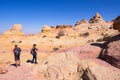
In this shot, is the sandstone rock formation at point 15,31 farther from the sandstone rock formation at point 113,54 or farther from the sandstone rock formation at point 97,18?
the sandstone rock formation at point 113,54

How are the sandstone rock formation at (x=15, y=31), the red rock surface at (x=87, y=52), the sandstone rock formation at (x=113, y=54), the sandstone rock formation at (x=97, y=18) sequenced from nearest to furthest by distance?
the sandstone rock formation at (x=113, y=54) → the red rock surface at (x=87, y=52) → the sandstone rock formation at (x=15, y=31) → the sandstone rock formation at (x=97, y=18)

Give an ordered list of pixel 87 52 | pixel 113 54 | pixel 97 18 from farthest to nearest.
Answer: pixel 97 18
pixel 87 52
pixel 113 54

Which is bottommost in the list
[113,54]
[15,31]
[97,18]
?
[113,54]

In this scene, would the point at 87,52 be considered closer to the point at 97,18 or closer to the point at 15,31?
the point at 15,31

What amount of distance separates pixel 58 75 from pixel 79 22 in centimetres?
5174

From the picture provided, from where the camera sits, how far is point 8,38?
41750 millimetres

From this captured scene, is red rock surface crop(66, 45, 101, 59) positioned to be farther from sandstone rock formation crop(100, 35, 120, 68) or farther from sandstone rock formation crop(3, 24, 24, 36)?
sandstone rock formation crop(3, 24, 24, 36)

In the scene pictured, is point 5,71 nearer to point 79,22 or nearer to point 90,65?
point 90,65

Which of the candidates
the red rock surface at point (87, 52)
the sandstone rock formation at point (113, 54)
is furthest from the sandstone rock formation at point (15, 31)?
the sandstone rock formation at point (113, 54)

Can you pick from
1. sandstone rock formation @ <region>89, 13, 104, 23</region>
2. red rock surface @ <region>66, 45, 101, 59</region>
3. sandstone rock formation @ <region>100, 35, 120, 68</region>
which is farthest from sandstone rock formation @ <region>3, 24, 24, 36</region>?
sandstone rock formation @ <region>100, 35, 120, 68</region>

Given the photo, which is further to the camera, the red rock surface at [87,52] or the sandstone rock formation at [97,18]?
the sandstone rock formation at [97,18]

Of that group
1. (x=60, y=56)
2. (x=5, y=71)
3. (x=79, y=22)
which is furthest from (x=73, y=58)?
(x=79, y=22)

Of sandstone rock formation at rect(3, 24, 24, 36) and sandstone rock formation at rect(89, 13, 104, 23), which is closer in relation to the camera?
sandstone rock formation at rect(3, 24, 24, 36)

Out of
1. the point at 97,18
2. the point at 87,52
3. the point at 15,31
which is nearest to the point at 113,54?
the point at 87,52
